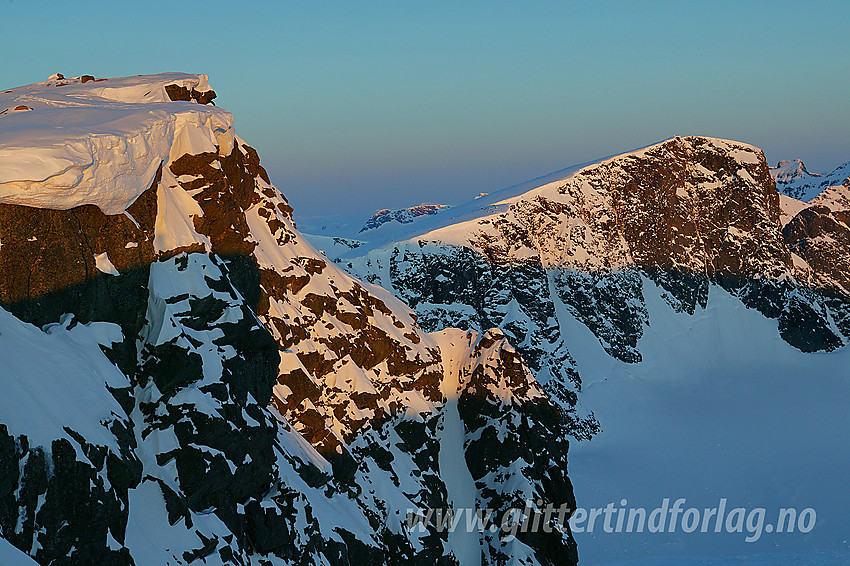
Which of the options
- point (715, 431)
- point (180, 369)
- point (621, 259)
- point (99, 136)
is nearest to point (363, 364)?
point (180, 369)

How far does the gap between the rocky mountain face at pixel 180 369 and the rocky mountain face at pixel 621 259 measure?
4703 cm

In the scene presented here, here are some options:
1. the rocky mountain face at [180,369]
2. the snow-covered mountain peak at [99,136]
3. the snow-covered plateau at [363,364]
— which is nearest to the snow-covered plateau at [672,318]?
the snow-covered plateau at [363,364]

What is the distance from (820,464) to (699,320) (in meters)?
36.8

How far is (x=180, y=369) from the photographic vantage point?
2688cm

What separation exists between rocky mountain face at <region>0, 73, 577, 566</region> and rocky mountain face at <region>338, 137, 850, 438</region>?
47.0m

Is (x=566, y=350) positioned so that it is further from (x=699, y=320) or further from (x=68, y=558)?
(x=68, y=558)

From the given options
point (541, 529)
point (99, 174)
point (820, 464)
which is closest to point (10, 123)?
point (99, 174)

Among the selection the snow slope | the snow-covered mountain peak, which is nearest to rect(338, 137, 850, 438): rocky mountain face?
the snow slope

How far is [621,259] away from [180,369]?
337 ft

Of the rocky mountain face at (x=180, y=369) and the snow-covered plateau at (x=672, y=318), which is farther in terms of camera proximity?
the snow-covered plateau at (x=672, y=318)

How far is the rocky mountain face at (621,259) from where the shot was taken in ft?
323

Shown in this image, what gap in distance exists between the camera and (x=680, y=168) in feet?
425

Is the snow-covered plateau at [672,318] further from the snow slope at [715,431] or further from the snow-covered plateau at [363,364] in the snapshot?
the snow-covered plateau at [363,364]

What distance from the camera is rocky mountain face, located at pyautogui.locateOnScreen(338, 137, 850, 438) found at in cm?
9858
